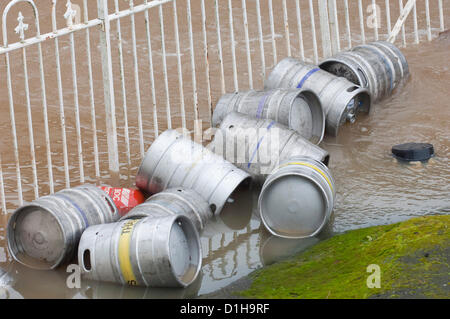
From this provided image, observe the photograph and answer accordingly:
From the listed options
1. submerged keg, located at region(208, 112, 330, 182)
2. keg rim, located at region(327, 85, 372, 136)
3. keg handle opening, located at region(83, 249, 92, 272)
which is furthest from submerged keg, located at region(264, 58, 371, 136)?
keg handle opening, located at region(83, 249, 92, 272)

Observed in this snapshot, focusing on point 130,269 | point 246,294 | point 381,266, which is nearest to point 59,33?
point 130,269

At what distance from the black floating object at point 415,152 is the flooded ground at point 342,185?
83 mm

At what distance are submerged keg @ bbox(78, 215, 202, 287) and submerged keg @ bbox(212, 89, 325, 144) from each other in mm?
2039

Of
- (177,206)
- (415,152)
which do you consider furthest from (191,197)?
(415,152)

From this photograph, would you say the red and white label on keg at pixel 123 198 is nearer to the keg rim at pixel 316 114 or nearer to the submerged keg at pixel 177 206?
the submerged keg at pixel 177 206

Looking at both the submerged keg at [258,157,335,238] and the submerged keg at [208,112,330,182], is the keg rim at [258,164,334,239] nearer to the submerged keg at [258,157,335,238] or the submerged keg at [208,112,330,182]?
the submerged keg at [258,157,335,238]

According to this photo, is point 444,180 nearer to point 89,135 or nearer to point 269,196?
point 269,196

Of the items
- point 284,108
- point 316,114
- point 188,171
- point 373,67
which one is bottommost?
point 188,171

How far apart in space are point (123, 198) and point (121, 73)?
52.4 inches

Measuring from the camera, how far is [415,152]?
22.9 feet

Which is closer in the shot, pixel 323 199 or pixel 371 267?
Answer: pixel 371 267

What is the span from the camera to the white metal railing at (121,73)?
6.71m

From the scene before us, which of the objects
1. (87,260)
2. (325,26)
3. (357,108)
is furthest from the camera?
(325,26)

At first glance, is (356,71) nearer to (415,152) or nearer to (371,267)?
(415,152)
